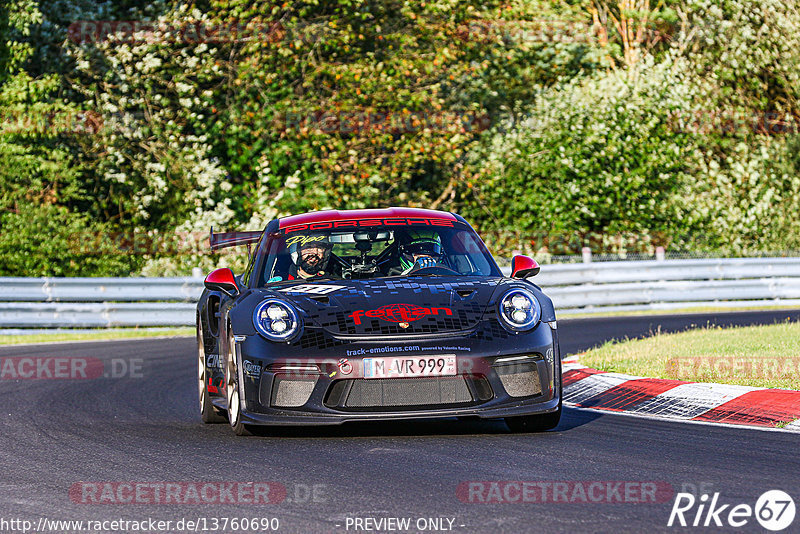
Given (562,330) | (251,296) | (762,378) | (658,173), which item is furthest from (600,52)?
(251,296)

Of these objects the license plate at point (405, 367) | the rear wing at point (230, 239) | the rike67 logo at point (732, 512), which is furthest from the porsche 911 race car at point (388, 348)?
the rike67 logo at point (732, 512)

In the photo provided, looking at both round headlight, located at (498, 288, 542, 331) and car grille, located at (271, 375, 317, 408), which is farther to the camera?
round headlight, located at (498, 288, 542, 331)

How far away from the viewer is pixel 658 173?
2770 centimetres

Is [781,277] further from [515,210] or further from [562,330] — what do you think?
[562,330]

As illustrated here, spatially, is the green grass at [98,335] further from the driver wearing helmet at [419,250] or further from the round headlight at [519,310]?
the round headlight at [519,310]

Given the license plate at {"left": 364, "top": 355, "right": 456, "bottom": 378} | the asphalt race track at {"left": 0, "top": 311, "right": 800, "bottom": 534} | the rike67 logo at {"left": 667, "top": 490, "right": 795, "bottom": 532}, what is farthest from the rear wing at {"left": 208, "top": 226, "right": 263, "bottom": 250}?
the rike67 logo at {"left": 667, "top": 490, "right": 795, "bottom": 532}

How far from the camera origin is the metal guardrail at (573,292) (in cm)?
1984

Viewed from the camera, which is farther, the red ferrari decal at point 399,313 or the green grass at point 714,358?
the green grass at point 714,358

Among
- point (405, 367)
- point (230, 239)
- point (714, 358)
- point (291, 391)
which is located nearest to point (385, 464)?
point (405, 367)

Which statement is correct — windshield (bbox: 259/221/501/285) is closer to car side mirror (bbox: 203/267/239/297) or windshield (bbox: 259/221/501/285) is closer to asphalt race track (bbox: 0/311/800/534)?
car side mirror (bbox: 203/267/239/297)

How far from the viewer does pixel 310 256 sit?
836cm

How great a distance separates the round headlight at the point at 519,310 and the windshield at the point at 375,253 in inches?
28.7

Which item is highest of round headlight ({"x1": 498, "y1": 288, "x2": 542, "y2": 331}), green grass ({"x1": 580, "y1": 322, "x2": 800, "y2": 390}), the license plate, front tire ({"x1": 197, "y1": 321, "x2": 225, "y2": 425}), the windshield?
the windshield

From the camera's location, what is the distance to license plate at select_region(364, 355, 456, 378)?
7078 millimetres
